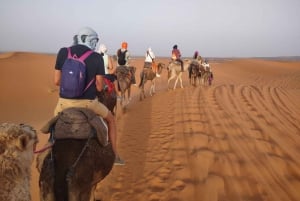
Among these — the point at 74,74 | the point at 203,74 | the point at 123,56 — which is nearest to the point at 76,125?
the point at 74,74

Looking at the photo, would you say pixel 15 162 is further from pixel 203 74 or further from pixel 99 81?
pixel 203 74

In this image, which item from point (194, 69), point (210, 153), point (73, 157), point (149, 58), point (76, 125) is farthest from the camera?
point (194, 69)

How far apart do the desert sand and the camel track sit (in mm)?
19

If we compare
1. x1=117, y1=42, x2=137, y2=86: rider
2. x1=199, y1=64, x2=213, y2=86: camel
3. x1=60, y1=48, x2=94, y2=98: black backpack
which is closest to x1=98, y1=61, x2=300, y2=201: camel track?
x1=117, y1=42, x2=137, y2=86: rider

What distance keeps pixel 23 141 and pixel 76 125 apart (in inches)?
64.5

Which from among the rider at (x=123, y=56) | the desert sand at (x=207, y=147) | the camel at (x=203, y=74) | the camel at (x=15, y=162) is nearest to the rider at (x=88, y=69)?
the camel at (x=15, y=162)

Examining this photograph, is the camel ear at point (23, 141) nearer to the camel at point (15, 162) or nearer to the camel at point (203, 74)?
the camel at point (15, 162)

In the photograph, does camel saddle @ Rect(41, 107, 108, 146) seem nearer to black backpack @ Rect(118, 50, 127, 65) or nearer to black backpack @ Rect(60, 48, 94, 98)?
black backpack @ Rect(60, 48, 94, 98)

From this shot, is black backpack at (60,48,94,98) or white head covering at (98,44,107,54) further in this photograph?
white head covering at (98,44,107,54)

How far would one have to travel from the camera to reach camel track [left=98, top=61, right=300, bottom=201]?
23.1ft

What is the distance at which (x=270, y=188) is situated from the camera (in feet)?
23.1

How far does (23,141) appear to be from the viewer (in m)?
3.06

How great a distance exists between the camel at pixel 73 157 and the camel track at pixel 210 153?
226 centimetres

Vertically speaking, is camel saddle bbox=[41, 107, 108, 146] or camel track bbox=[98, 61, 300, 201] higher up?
camel saddle bbox=[41, 107, 108, 146]
